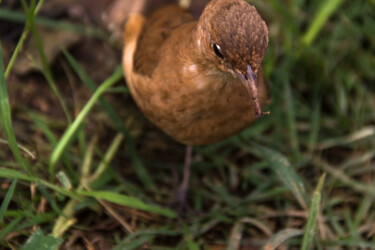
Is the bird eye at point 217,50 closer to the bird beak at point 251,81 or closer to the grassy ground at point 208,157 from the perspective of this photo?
the bird beak at point 251,81

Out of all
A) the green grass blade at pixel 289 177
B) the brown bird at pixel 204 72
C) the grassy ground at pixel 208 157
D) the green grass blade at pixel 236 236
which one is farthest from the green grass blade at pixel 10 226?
the green grass blade at pixel 289 177

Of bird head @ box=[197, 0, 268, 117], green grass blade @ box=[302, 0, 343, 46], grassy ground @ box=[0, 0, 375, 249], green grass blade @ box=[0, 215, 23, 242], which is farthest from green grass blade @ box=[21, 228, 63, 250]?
green grass blade @ box=[302, 0, 343, 46]

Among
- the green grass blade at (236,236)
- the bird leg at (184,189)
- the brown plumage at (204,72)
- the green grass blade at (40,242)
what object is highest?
the brown plumage at (204,72)

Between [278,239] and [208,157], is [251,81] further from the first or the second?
[208,157]

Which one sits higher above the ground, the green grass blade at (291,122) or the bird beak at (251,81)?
the bird beak at (251,81)

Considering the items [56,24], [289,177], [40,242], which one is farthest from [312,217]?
[56,24]
